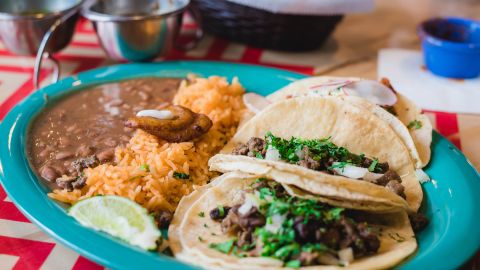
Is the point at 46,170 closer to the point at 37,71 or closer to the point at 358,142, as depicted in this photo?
the point at 37,71

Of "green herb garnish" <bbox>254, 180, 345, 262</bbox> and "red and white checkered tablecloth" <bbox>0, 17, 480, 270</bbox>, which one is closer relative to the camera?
"green herb garnish" <bbox>254, 180, 345, 262</bbox>

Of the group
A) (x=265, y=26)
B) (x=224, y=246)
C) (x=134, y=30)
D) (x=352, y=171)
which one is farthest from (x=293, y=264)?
(x=265, y=26)

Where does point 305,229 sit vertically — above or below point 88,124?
above

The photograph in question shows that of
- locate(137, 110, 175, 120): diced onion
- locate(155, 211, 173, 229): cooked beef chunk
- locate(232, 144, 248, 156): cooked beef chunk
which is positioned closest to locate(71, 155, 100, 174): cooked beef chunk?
locate(137, 110, 175, 120): diced onion

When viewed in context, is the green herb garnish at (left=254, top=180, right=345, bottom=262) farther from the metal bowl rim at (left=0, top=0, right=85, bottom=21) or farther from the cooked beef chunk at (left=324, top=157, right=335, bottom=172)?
the metal bowl rim at (left=0, top=0, right=85, bottom=21)

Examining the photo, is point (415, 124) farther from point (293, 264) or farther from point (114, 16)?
point (114, 16)

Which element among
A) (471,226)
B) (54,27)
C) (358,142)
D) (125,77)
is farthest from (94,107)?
(471,226)

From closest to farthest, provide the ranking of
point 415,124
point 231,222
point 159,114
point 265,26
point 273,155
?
point 231,222, point 273,155, point 159,114, point 415,124, point 265,26
